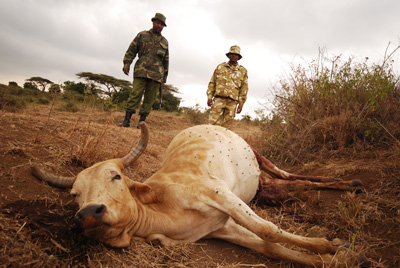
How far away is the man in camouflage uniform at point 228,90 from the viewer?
727 centimetres

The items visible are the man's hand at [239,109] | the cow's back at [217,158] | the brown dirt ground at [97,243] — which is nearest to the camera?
the brown dirt ground at [97,243]

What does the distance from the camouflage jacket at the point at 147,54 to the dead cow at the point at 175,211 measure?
16.2ft

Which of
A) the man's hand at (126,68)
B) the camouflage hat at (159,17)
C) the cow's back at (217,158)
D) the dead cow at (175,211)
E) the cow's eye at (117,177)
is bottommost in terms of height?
the dead cow at (175,211)

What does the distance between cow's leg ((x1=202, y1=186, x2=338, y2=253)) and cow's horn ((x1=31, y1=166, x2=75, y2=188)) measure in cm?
127

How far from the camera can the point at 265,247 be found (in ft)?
8.50

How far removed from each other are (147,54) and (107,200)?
6.07 m

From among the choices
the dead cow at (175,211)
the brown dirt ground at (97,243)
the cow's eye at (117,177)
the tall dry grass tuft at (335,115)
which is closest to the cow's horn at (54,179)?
the dead cow at (175,211)

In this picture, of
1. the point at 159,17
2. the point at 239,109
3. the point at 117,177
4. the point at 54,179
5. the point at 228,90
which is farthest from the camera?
the point at 239,109

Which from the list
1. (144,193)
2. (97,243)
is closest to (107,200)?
(97,243)

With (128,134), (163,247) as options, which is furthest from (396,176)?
(128,134)

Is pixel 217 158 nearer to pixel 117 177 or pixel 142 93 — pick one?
pixel 117 177

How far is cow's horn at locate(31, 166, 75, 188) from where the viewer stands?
2590mm

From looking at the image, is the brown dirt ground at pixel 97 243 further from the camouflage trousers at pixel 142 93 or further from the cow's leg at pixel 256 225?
the camouflage trousers at pixel 142 93

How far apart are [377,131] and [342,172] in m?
0.99
